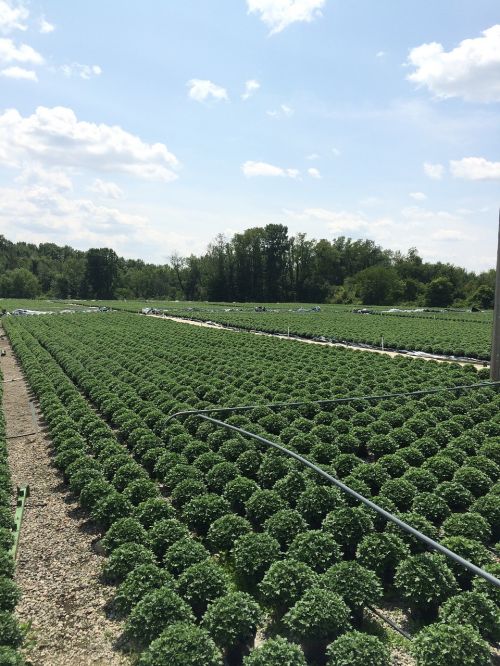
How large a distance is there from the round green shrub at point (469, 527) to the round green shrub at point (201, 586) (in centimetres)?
426

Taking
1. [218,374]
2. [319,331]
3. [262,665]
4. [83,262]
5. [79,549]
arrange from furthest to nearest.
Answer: [83,262], [319,331], [218,374], [79,549], [262,665]

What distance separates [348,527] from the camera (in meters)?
8.79

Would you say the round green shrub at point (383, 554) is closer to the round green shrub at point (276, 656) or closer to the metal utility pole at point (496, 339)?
the round green shrub at point (276, 656)

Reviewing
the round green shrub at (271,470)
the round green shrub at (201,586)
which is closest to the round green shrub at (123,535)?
the round green shrub at (201,586)

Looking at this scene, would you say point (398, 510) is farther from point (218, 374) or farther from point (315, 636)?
point (218, 374)

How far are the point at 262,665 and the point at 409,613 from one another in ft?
9.45

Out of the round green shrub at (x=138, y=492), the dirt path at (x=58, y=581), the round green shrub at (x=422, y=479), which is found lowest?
the dirt path at (x=58, y=581)

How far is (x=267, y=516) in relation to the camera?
968 cm

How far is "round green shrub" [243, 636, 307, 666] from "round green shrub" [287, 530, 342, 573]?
2186 mm

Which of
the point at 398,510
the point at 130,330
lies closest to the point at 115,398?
the point at 398,510

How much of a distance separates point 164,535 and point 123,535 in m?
0.77

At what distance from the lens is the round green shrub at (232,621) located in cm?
625

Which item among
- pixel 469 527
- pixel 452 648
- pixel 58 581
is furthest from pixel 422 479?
pixel 58 581

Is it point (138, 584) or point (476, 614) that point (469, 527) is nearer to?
point (476, 614)
